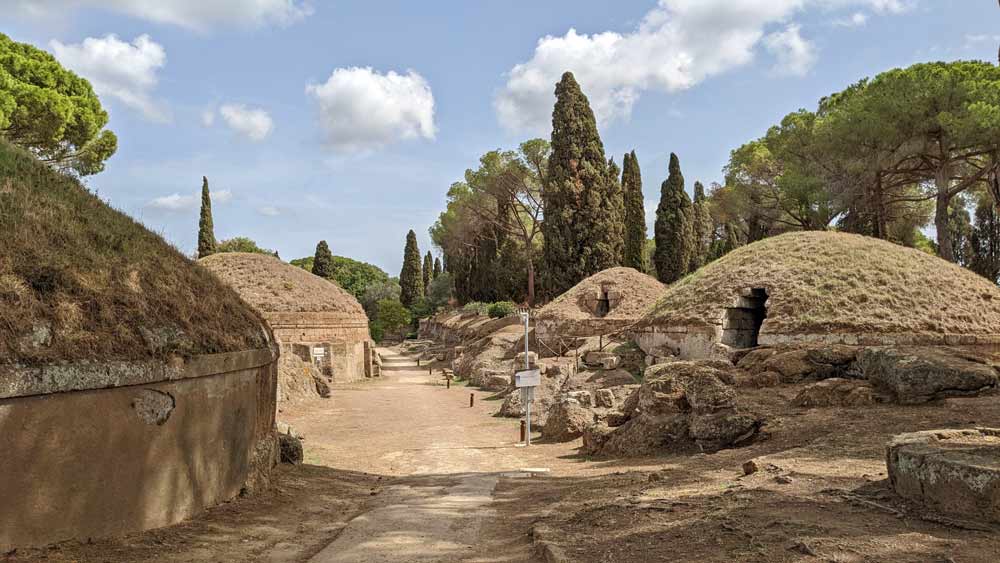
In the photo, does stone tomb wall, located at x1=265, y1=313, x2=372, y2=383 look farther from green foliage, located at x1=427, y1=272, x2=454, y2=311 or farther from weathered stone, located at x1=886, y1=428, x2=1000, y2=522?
green foliage, located at x1=427, y1=272, x2=454, y2=311

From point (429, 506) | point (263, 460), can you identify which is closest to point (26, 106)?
point (263, 460)

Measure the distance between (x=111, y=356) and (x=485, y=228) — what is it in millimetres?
49926

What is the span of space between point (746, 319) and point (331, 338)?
1922cm

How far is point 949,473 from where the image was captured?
4578 millimetres

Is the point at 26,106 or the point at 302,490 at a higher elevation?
the point at 26,106

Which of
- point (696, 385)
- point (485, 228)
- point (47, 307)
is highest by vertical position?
point (485, 228)

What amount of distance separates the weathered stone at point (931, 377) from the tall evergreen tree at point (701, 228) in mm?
35086

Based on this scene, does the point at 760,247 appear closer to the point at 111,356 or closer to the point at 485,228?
the point at 111,356

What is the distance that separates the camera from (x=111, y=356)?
5766 millimetres

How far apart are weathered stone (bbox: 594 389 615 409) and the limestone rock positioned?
5049 millimetres

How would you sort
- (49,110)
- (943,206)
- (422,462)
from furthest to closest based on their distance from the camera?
(943,206) → (49,110) → (422,462)

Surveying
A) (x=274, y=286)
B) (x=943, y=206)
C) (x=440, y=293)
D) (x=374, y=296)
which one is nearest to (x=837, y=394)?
(x=943, y=206)

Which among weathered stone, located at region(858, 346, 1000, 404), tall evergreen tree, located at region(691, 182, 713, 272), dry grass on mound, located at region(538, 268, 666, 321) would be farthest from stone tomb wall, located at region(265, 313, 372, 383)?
tall evergreen tree, located at region(691, 182, 713, 272)

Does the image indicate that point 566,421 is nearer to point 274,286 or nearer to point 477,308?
point 274,286
